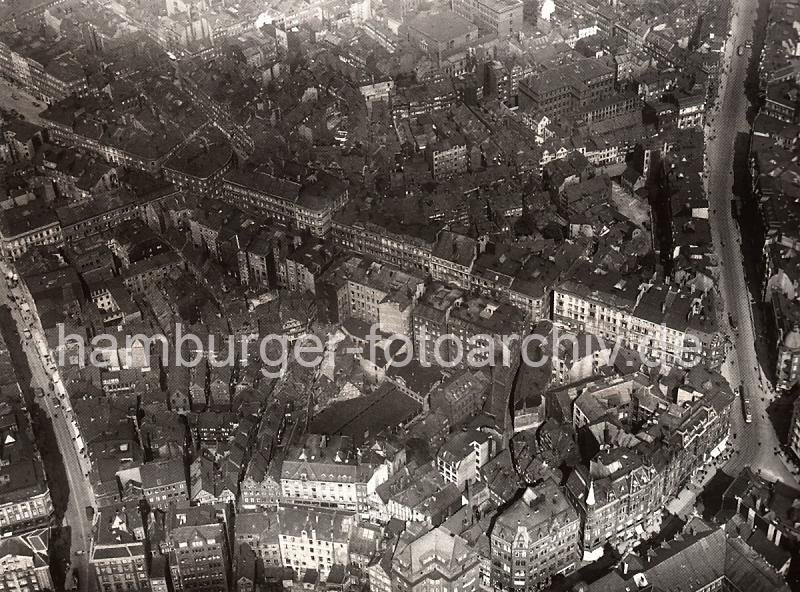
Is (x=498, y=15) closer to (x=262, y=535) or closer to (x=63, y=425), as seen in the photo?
(x=63, y=425)

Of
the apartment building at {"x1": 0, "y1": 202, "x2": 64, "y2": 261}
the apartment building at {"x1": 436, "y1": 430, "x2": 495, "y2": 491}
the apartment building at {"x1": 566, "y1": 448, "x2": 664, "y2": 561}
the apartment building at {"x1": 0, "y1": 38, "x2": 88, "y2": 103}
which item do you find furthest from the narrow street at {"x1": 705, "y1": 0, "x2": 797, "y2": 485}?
the apartment building at {"x1": 0, "y1": 38, "x2": 88, "y2": 103}

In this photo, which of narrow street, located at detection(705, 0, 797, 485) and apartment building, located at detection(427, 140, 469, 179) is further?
apartment building, located at detection(427, 140, 469, 179)

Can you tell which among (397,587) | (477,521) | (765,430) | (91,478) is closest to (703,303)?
(765,430)

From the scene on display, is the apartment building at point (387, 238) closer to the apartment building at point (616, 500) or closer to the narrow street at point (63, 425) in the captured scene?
the narrow street at point (63, 425)

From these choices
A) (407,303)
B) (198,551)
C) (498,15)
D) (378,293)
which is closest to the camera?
(198,551)

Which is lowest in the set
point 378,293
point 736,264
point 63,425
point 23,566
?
point 63,425

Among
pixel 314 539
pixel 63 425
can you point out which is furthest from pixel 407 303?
pixel 63 425

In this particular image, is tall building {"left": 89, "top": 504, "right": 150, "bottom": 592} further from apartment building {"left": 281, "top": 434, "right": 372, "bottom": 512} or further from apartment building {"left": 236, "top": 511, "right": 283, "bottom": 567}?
apartment building {"left": 281, "top": 434, "right": 372, "bottom": 512}
